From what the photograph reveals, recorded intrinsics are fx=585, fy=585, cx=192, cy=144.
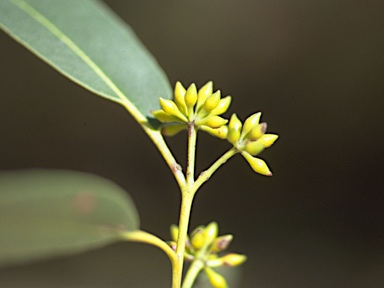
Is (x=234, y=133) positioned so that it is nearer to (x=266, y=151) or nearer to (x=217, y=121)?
(x=217, y=121)

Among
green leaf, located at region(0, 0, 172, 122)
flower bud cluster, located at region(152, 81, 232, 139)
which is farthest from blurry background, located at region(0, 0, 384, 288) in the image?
flower bud cluster, located at region(152, 81, 232, 139)

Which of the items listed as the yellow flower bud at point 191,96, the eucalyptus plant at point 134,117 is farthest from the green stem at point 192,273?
the yellow flower bud at point 191,96

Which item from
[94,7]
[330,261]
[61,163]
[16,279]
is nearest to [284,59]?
[330,261]

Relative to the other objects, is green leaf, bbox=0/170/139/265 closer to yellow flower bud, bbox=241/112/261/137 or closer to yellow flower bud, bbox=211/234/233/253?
yellow flower bud, bbox=211/234/233/253

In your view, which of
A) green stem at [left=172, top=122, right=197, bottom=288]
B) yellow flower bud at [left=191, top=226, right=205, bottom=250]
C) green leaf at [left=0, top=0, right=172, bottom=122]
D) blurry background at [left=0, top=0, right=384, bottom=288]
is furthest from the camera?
blurry background at [left=0, top=0, right=384, bottom=288]

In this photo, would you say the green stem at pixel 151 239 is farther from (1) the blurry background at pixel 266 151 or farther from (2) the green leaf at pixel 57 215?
(1) the blurry background at pixel 266 151

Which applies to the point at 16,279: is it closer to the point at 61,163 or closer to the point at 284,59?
the point at 61,163
